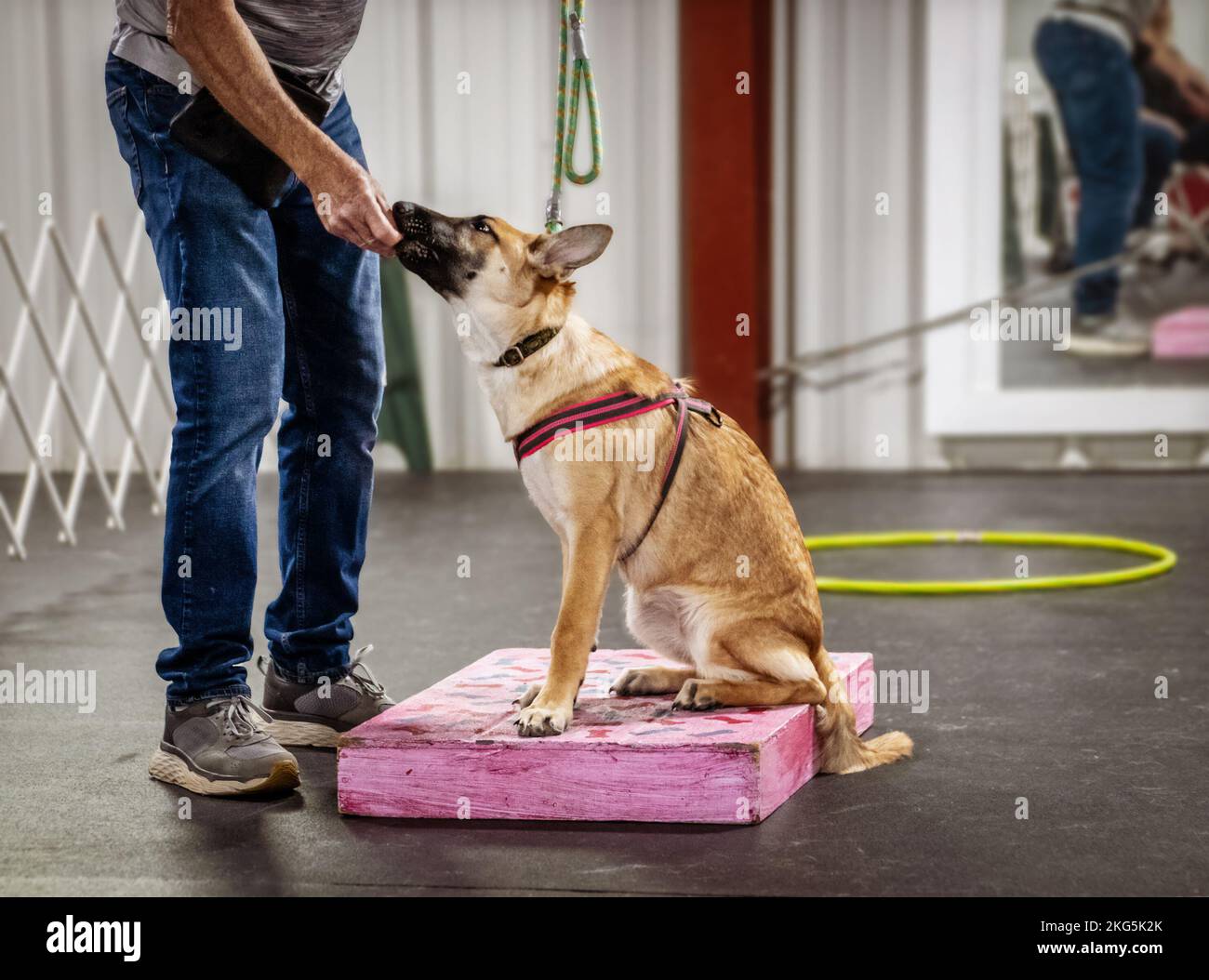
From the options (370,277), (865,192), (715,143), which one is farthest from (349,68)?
(370,277)

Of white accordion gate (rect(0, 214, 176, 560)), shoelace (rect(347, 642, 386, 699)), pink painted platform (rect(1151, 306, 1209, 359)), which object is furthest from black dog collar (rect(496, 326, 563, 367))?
pink painted platform (rect(1151, 306, 1209, 359))

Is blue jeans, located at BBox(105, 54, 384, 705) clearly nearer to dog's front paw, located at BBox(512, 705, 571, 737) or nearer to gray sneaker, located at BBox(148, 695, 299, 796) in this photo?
gray sneaker, located at BBox(148, 695, 299, 796)

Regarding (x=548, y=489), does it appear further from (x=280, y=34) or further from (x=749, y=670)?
(x=280, y=34)

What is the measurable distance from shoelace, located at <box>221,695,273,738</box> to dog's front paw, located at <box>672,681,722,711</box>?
2.24ft

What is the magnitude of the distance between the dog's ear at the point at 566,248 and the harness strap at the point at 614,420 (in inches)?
8.8

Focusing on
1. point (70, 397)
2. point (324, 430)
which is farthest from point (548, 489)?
point (70, 397)

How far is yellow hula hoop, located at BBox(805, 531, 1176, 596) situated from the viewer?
13.5ft

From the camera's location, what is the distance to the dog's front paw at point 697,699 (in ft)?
7.70

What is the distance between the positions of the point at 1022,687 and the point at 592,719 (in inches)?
46.3

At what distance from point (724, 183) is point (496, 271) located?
5183 millimetres

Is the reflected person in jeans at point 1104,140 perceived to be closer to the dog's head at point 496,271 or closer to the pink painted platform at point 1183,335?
the pink painted platform at point 1183,335

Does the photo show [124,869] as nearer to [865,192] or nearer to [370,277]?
[370,277]

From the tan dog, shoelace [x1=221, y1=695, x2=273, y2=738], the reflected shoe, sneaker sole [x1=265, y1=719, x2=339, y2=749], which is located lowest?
sneaker sole [x1=265, y1=719, x2=339, y2=749]

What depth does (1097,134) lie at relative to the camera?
7.34m
